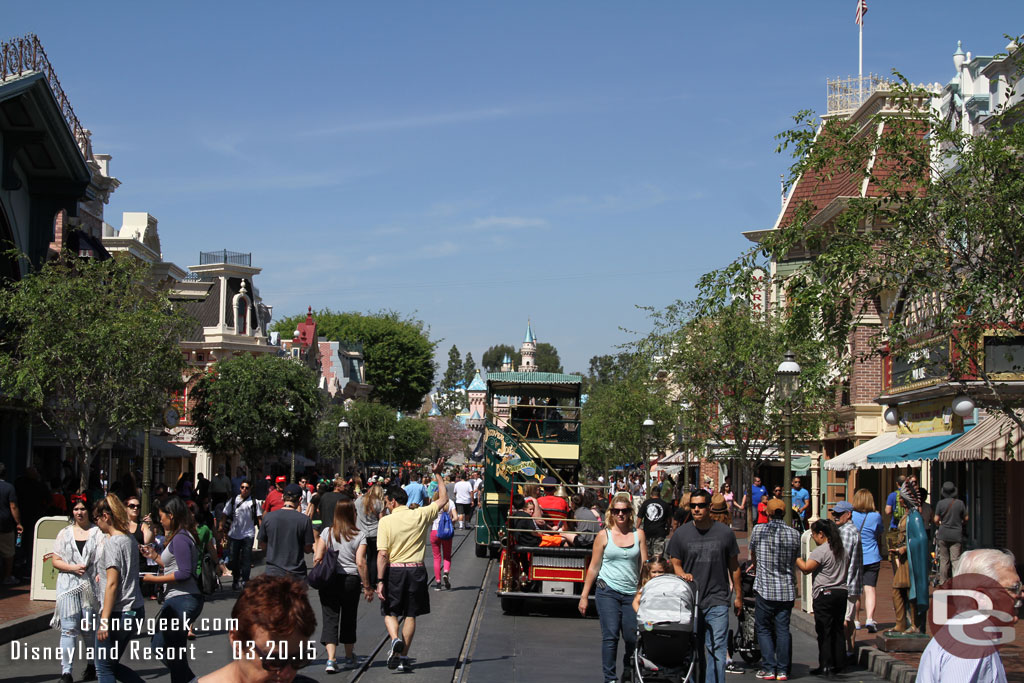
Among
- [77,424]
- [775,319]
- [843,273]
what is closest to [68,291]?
[77,424]

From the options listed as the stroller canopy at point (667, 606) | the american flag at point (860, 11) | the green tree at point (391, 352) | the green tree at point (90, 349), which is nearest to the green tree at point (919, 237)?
the stroller canopy at point (667, 606)

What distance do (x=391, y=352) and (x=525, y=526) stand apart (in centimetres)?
8031

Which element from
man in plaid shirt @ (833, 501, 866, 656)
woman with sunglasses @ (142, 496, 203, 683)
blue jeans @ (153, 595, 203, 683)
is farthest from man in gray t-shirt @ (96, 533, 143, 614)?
man in plaid shirt @ (833, 501, 866, 656)

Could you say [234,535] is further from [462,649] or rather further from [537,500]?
[462,649]

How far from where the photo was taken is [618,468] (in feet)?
247

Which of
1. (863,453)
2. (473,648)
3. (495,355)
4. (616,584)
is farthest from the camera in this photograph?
(495,355)

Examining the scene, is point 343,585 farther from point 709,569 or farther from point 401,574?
point 709,569

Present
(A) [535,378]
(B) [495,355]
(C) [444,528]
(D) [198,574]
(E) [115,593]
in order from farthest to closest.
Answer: (B) [495,355]
(A) [535,378]
(C) [444,528]
(D) [198,574]
(E) [115,593]

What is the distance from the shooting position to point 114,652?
8734mm

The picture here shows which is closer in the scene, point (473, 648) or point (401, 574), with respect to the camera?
point (401, 574)

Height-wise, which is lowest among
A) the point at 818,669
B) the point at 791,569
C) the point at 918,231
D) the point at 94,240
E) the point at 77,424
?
the point at 818,669

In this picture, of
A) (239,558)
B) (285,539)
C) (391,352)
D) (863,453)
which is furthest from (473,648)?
(391,352)

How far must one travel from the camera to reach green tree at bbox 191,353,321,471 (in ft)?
150

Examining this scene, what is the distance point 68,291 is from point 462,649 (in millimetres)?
13494
